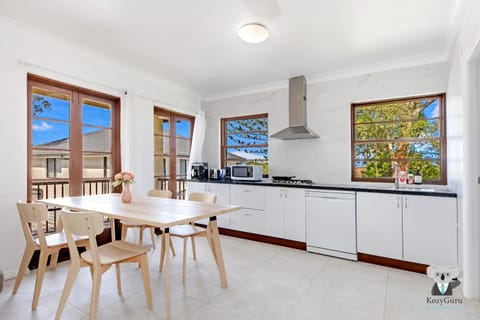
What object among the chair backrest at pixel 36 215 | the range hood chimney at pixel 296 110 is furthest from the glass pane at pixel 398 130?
the chair backrest at pixel 36 215

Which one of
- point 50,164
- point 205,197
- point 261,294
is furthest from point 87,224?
point 50,164

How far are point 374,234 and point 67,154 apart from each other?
3.75 meters

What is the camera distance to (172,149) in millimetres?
4391

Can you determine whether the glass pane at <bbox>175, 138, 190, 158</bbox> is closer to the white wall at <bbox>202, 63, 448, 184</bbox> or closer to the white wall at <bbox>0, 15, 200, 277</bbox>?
the white wall at <bbox>0, 15, 200, 277</bbox>

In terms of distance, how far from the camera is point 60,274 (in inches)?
101

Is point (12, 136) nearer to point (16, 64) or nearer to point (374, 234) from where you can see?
point (16, 64)

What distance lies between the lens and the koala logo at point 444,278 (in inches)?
92.6

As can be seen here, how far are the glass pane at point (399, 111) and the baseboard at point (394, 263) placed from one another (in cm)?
183

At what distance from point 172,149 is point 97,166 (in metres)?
1.28

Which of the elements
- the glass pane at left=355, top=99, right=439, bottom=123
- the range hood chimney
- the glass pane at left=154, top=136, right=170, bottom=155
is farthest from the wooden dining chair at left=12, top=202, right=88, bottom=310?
the glass pane at left=355, top=99, right=439, bottom=123

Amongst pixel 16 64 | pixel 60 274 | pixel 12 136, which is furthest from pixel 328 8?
pixel 60 274

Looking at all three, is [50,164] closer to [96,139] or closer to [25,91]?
[96,139]

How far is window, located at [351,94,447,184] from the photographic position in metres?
3.19

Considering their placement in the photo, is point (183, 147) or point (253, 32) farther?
point (183, 147)
